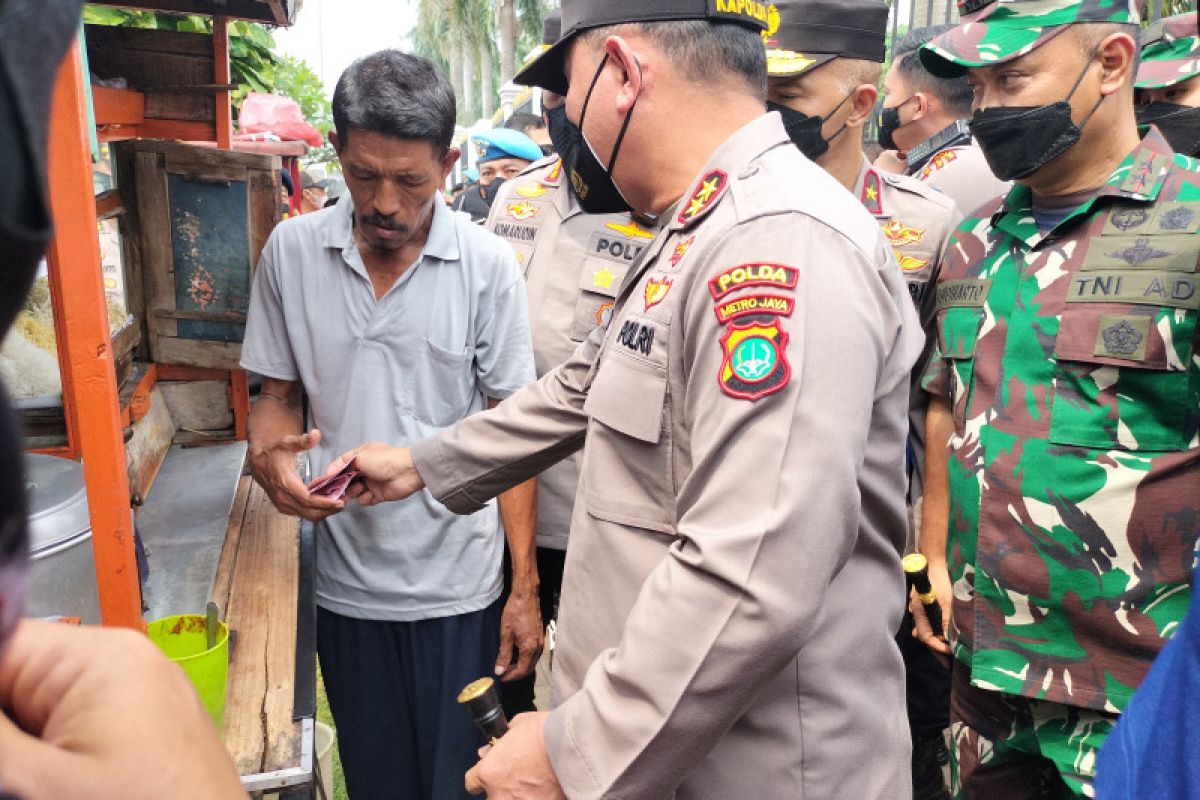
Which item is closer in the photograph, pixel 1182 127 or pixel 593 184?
pixel 593 184

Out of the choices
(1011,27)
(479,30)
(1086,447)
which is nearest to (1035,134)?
(1011,27)

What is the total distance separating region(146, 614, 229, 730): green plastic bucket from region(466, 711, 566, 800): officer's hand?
542mm

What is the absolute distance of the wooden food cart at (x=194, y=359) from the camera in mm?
2207

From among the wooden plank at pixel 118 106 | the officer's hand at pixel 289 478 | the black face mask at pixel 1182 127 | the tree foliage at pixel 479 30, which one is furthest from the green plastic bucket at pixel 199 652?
the tree foliage at pixel 479 30

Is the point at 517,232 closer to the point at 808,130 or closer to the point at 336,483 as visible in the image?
the point at 808,130

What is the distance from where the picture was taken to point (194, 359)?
287 cm

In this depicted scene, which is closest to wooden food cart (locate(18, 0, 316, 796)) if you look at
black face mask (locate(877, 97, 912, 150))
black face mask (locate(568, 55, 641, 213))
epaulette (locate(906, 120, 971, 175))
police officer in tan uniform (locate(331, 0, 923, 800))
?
police officer in tan uniform (locate(331, 0, 923, 800))

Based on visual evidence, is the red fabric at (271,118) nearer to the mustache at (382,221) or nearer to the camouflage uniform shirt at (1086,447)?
the mustache at (382,221)

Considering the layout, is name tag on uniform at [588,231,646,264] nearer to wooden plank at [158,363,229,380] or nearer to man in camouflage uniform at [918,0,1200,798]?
man in camouflage uniform at [918,0,1200,798]

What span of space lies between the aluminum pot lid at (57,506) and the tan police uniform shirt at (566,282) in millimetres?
1313

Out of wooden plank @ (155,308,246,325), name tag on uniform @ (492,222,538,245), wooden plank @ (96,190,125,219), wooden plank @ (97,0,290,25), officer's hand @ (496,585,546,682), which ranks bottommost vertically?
officer's hand @ (496,585,546,682)

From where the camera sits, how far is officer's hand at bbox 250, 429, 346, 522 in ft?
7.34

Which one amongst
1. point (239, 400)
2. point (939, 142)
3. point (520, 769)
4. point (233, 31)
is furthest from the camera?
point (939, 142)

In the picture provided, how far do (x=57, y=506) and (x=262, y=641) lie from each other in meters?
0.61
